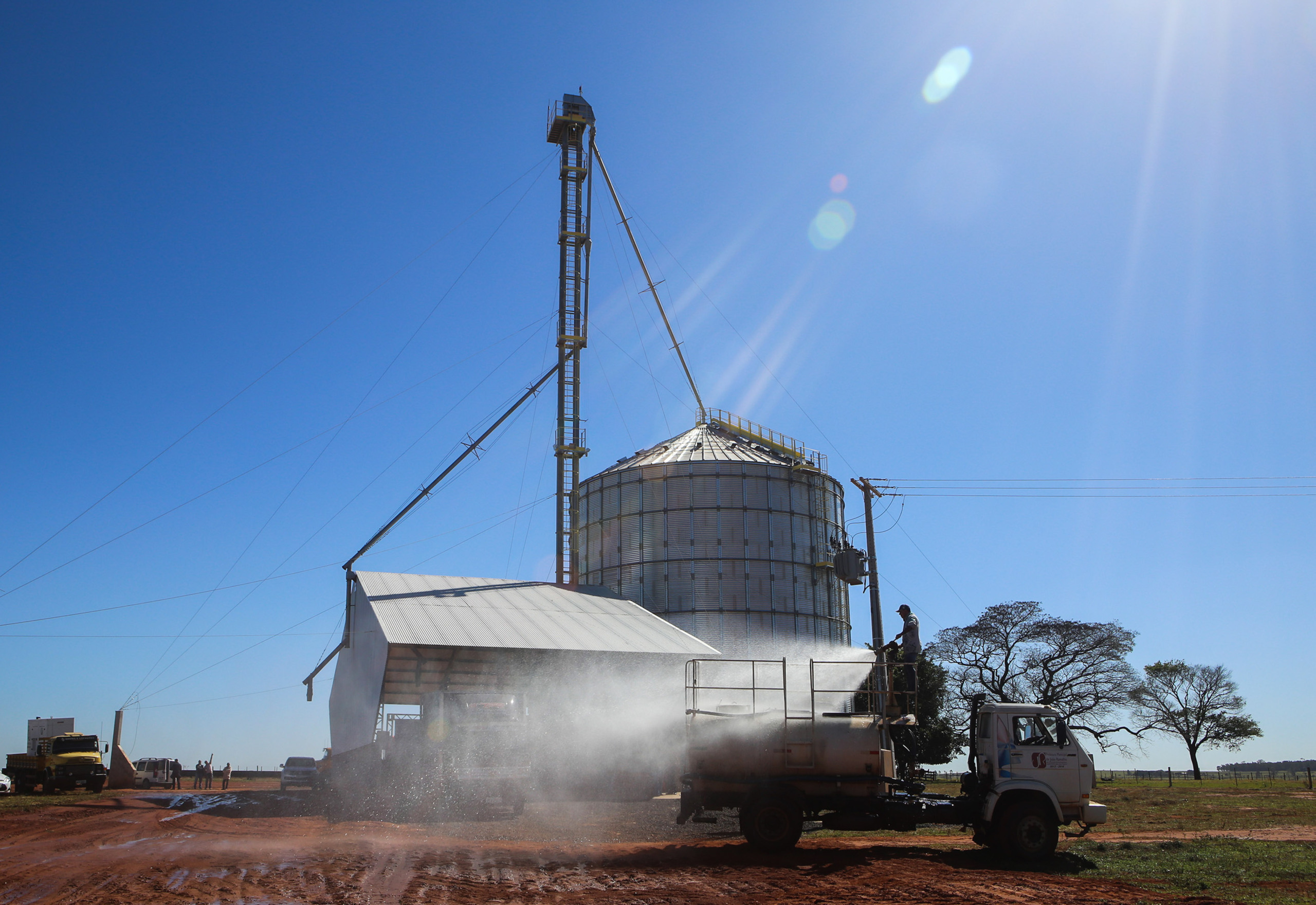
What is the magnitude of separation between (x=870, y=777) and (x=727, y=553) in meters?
29.0

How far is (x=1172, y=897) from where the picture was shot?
41.9ft

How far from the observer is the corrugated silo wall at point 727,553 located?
45.2 meters

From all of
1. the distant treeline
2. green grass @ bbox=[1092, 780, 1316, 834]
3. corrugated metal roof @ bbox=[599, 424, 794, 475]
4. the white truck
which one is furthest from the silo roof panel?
the distant treeline

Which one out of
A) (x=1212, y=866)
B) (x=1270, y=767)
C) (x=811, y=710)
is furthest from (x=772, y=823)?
(x=1270, y=767)

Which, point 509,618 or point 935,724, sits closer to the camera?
point 509,618

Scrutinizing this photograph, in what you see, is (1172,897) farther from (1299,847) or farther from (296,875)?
(296,875)

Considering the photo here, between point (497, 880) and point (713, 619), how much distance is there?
3170 cm

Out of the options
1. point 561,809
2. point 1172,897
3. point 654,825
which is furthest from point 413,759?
point 1172,897

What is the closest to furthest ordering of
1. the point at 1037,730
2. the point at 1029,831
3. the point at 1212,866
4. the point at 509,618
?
1. the point at 1212,866
2. the point at 1029,831
3. the point at 1037,730
4. the point at 509,618

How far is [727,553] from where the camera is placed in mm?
46062

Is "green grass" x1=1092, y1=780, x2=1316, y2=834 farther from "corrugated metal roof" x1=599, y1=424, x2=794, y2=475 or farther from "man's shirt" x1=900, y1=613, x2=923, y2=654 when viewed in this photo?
"corrugated metal roof" x1=599, y1=424, x2=794, y2=475

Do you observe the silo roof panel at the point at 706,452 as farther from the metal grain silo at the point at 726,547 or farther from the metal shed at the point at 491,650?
the metal shed at the point at 491,650

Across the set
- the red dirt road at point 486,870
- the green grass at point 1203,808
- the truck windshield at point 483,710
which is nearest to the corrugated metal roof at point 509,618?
the truck windshield at point 483,710

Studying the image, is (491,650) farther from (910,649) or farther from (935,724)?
(935,724)
